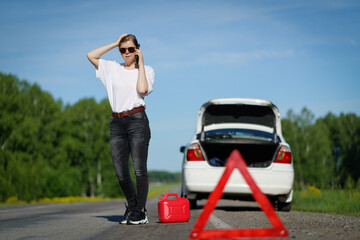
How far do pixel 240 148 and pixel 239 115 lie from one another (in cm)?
69

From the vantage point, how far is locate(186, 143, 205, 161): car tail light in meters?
7.93

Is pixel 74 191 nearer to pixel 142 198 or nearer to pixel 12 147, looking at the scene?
pixel 12 147

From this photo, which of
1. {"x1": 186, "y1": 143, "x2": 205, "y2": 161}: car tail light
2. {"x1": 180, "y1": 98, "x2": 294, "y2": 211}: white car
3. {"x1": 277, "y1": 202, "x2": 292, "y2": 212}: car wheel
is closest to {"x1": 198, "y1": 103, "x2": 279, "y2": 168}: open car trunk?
{"x1": 180, "y1": 98, "x2": 294, "y2": 211}: white car

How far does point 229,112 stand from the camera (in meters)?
9.55

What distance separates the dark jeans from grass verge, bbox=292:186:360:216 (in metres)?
4.30

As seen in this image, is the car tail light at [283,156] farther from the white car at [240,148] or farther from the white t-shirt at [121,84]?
the white t-shirt at [121,84]

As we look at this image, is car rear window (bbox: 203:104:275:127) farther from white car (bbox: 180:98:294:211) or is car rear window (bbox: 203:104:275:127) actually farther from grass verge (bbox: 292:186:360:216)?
grass verge (bbox: 292:186:360:216)

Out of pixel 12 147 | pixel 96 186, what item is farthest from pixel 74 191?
pixel 12 147

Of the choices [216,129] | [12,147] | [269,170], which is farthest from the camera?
[12,147]

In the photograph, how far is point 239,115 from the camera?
9.55 metres

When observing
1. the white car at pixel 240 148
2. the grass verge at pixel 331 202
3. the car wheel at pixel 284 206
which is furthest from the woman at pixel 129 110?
the grass verge at pixel 331 202

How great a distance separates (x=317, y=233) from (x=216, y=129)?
403 cm

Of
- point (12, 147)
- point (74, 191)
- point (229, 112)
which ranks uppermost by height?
point (229, 112)

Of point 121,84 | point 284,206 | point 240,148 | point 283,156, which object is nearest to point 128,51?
point 121,84
